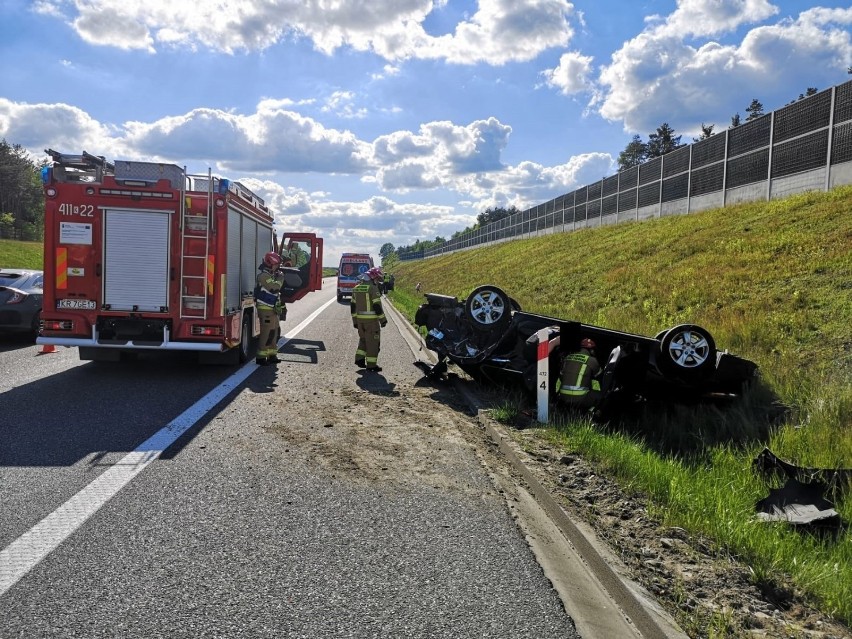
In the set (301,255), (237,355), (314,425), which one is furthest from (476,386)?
(301,255)

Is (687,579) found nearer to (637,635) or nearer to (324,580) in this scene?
(637,635)

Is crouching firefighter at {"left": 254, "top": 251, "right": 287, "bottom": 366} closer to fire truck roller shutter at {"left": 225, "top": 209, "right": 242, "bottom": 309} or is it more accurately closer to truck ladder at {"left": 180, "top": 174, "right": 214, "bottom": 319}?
fire truck roller shutter at {"left": 225, "top": 209, "right": 242, "bottom": 309}

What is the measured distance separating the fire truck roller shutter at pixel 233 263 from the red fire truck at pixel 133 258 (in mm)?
400

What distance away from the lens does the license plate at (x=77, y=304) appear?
341 inches

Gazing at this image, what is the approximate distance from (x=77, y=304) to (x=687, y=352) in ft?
25.8

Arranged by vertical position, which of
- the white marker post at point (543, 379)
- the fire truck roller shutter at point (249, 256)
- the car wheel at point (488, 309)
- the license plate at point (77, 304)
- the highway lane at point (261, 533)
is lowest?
the highway lane at point (261, 533)

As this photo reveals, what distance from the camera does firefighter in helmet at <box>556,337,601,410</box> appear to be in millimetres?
6441

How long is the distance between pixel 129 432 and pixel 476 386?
4727mm

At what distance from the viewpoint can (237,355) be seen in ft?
33.2

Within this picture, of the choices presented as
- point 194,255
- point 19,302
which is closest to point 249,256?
point 194,255

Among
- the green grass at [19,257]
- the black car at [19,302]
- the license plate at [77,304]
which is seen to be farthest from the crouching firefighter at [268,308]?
the green grass at [19,257]

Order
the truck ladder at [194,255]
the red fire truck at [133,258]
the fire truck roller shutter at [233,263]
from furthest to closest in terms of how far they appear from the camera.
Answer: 1. the fire truck roller shutter at [233,263]
2. the truck ladder at [194,255]
3. the red fire truck at [133,258]

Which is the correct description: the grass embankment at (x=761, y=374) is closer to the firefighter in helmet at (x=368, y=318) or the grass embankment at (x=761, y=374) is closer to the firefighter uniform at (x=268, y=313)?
the firefighter in helmet at (x=368, y=318)

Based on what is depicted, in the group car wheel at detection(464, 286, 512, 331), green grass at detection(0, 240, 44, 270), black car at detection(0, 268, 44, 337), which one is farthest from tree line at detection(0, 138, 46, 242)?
car wheel at detection(464, 286, 512, 331)
